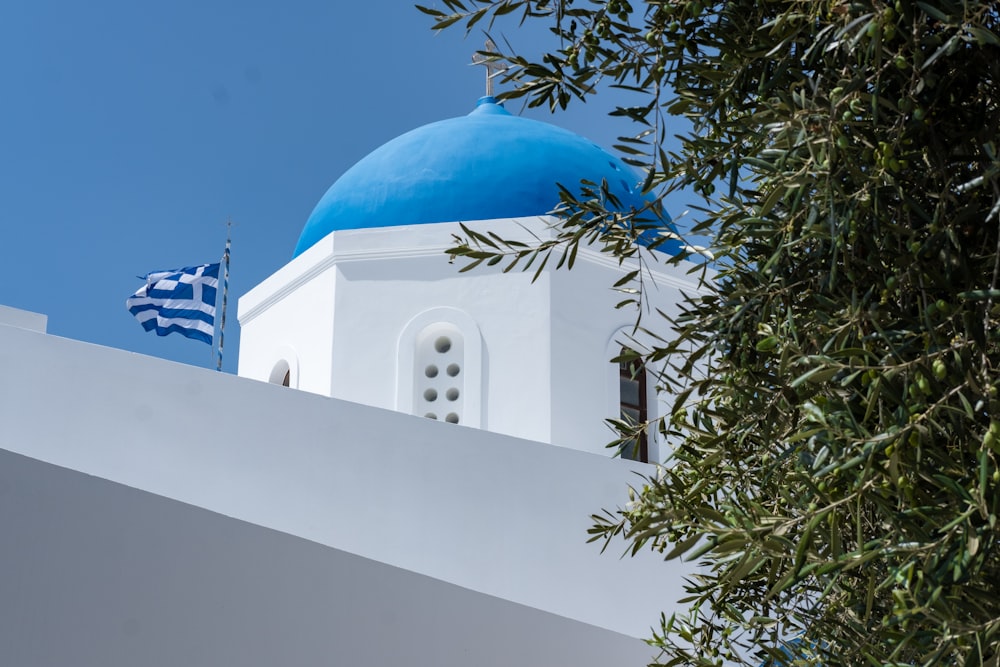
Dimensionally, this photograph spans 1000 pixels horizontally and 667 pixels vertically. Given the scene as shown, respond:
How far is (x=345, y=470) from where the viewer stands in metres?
5.49

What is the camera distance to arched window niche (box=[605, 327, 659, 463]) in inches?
313

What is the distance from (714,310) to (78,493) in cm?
247

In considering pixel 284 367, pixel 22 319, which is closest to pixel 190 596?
pixel 22 319

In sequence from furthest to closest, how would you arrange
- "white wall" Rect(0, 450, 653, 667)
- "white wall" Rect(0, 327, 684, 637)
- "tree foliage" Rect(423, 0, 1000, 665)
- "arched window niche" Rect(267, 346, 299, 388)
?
"arched window niche" Rect(267, 346, 299, 388) < "white wall" Rect(0, 327, 684, 637) < "white wall" Rect(0, 450, 653, 667) < "tree foliage" Rect(423, 0, 1000, 665)

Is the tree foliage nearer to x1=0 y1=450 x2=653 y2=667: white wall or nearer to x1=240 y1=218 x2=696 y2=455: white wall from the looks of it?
x1=0 y1=450 x2=653 y2=667: white wall

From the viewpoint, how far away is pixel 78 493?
3.88 metres

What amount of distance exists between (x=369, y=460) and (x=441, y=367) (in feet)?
8.66

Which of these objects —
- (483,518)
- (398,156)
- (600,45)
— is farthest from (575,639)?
(398,156)

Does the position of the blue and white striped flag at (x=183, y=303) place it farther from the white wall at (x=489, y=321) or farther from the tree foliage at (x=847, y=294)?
the tree foliage at (x=847, y=294)

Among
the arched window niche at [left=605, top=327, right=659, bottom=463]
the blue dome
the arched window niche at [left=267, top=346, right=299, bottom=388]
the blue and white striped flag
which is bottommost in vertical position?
the arched window niche at [left=605, top=327, right=659, bottom=463]

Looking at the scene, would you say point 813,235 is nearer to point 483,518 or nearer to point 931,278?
point 931,278

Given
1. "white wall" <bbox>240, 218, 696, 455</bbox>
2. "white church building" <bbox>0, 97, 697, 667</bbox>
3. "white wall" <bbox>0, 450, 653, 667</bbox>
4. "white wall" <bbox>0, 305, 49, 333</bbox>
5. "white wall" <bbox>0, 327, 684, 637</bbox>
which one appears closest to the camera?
"white wall" <bbox>0, 450, 653, 667</bbox>

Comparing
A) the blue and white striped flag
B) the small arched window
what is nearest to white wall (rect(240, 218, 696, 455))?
the small arched window

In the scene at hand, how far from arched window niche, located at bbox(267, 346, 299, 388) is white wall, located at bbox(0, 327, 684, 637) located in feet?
9.90
